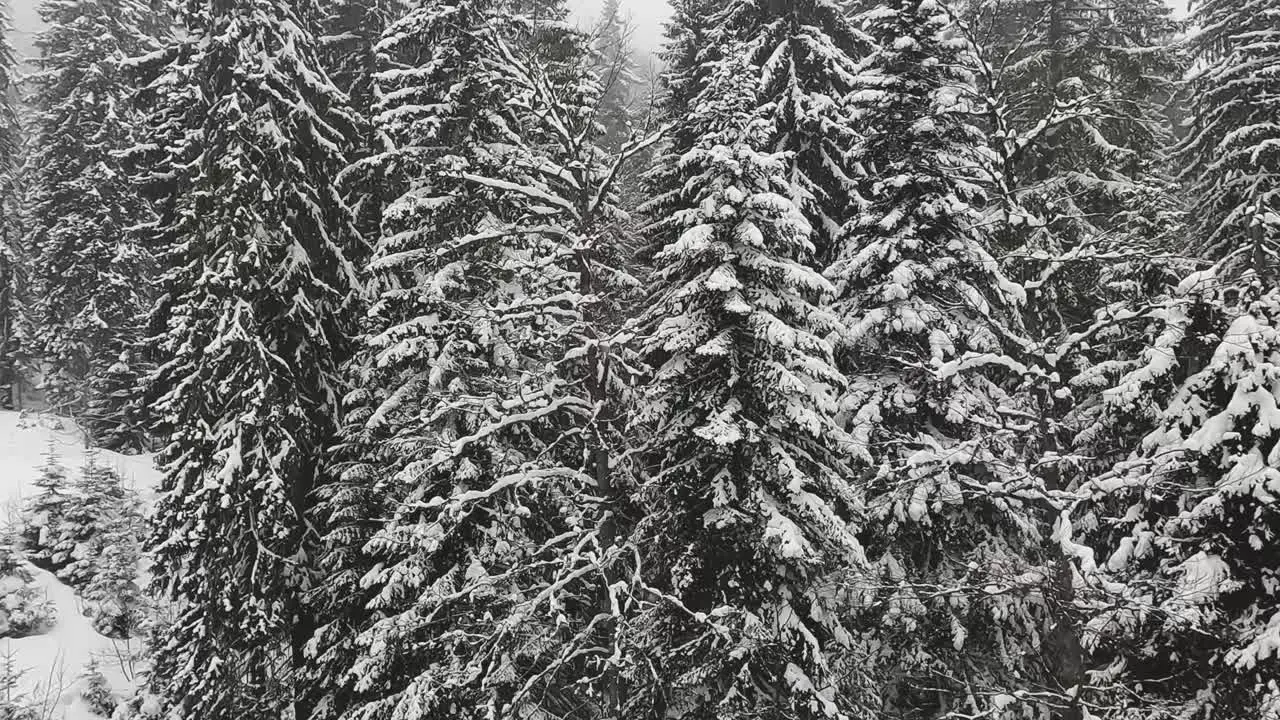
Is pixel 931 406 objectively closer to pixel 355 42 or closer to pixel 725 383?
pixel 725 383

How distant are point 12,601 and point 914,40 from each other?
23224mm

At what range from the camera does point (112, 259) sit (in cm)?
2698

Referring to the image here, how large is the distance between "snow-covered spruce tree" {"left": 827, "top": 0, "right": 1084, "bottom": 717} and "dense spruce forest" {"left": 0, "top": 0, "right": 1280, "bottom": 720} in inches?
3.3

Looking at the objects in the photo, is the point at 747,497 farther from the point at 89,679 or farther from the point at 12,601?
the point at 12,601

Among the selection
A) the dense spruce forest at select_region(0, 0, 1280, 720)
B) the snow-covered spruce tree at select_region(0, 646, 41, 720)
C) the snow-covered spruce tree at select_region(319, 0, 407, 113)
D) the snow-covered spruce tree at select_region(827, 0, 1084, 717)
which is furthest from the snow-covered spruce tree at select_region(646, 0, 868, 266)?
the snow-covered spruce tree at select_region(0, 646, 41, 720)

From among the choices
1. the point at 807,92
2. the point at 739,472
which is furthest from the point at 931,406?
the point at 807,92

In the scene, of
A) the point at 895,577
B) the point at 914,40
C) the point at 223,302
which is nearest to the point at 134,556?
the point at 223,302

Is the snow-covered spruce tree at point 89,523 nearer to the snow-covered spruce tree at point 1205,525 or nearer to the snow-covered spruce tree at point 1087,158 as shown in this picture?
the snow-covered spruce tree at point 1087,158

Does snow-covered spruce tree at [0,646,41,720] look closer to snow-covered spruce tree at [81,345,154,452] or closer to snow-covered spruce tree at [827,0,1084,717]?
snow-covered spruce tree at [81,345,154,452]

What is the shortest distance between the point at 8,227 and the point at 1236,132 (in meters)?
43.4

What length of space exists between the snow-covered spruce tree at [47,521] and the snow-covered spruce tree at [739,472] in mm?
18127

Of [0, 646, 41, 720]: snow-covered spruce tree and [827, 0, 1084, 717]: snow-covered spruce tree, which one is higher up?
[827, 0, 1084, 717]: snow-covered spruce tree

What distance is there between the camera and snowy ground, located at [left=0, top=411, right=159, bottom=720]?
56.7 ft

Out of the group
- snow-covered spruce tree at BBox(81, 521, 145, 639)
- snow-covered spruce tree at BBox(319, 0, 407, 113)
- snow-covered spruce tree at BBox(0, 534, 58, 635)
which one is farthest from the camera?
snow-covered spruce tree at BBox(81, 521, 145, 639)
